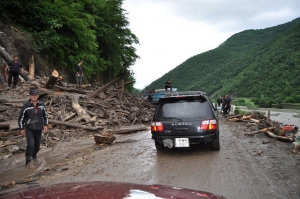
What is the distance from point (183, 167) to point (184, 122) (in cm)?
127

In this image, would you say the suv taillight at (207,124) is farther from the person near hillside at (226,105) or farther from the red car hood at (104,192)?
the person near hillside at (226,105)

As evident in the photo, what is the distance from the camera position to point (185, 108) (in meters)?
7.00

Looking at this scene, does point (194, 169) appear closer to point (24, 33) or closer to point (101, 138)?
point (101, 138)

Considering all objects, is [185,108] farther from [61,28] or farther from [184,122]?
[61,28]

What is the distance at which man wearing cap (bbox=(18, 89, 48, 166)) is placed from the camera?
6160 mm

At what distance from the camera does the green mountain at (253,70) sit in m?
71.4

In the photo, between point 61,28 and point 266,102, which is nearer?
point 61,28

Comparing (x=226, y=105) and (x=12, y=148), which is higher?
(x=226, y=105)

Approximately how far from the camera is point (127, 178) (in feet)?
17.5

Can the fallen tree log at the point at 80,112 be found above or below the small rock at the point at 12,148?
above

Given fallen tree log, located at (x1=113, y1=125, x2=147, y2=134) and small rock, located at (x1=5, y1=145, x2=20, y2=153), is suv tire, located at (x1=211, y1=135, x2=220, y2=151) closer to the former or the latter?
fallen tree log, located at (x1=113, y1=125, x2=147, y2=134)

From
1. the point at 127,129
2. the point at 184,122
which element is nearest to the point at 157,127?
the point at 184,122

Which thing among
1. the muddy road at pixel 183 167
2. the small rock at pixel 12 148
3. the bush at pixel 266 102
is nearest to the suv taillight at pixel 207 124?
the muddy road at pixel 183 167

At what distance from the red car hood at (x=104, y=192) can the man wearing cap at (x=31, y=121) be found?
424 cm
